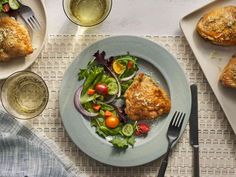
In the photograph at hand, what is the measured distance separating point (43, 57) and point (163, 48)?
2.16 feet

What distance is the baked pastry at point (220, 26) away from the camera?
2.61 metres

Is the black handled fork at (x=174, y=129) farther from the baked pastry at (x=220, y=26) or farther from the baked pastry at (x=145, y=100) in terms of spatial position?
the baked pastry at (x=220, y=26)

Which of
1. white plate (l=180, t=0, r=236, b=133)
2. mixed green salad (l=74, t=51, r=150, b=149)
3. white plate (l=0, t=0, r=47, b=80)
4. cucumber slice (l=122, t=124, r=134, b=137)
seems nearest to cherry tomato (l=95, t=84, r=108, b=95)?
mixed green salad (l=74, t=51, r=150, b=149)

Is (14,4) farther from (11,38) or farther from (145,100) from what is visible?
(145,100)

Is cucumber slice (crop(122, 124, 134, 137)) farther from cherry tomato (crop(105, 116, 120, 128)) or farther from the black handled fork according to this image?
the black handled fork

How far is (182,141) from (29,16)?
3.50 ft

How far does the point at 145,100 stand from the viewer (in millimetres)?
2592

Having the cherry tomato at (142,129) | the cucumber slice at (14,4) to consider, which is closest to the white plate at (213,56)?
Answer: the cherry tomato at (142,129)

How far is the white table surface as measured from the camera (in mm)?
2697

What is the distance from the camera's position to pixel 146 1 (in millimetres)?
2697

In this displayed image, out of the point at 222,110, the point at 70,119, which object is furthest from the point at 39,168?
the point at 222,110

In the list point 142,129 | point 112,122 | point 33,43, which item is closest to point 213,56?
point 142,129

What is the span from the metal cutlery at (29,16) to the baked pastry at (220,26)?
2.85 feet

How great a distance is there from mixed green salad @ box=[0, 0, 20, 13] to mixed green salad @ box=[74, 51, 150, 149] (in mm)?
491
